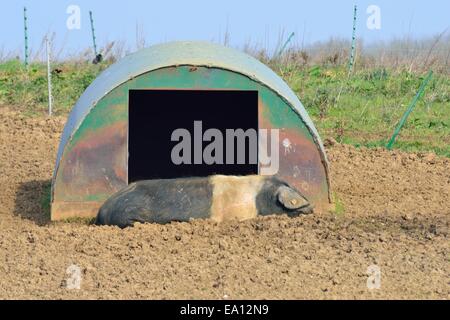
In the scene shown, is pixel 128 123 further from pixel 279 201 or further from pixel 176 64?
pixel 279 201

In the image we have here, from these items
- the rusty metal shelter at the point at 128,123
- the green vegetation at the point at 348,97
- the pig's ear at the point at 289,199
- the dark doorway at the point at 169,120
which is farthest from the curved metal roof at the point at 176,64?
the green vegetation at the point at 348,97

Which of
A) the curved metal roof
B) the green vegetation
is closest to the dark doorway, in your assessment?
the curved metal roof

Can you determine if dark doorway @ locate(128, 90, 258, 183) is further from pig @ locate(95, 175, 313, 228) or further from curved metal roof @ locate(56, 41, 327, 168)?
pig @ locate(95, 175, 313, 228)

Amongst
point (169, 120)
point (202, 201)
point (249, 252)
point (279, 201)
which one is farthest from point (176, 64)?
point (249, 252)

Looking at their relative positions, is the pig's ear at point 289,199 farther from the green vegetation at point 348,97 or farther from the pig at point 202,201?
the green vegetation at point 348,97

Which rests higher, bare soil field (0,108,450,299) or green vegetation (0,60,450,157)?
green vegetation (0,60,450,157)

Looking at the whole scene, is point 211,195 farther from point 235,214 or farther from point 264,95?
point 264,95

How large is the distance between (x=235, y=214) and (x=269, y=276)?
5.70 feet

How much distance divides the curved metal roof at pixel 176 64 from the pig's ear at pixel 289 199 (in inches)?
18.8

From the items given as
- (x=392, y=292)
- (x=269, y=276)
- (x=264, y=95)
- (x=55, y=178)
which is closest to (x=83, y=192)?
(x=55, y=178)

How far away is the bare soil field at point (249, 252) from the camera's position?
6645 millimetres

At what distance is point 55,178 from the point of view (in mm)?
8820

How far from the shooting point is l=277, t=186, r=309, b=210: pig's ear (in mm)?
8641

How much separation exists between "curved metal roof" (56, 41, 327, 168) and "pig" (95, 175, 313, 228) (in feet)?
1.88
